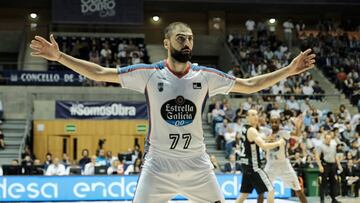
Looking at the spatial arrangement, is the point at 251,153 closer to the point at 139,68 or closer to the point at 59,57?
the point at 139,68

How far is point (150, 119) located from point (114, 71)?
0.51 m

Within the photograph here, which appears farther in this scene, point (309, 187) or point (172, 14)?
point (172, 14)

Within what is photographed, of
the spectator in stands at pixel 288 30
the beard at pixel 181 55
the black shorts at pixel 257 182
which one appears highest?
the spectator in stands at pixel 288 30

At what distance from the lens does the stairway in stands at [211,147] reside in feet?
70.0

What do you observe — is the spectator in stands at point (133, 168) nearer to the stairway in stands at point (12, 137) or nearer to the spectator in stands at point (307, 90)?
the stairway in stands at point (12, 137)

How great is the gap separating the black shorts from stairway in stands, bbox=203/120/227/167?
9725mm

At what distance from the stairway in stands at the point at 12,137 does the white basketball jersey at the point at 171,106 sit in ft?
55.6

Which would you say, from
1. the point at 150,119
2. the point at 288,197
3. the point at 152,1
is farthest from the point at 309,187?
the point at 152,1

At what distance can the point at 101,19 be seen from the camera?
29156 millimetres

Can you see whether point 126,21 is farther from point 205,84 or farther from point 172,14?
point 205,84

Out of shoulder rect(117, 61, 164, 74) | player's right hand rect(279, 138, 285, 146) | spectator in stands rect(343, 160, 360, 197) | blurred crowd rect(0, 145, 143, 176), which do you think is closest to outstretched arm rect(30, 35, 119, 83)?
shoulder rect(117, 61, 164, 74)

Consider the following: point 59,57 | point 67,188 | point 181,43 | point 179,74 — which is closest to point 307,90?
point 67,188

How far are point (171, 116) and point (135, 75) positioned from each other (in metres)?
0.48

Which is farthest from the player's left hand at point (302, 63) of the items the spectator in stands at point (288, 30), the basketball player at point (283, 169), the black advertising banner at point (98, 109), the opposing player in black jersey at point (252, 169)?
the spectator in stands at point (288, 30)
